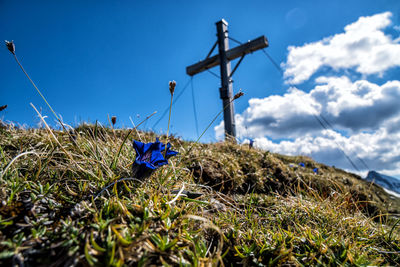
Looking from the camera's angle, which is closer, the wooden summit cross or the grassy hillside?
the grassy hillside

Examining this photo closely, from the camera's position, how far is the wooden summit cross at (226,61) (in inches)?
300

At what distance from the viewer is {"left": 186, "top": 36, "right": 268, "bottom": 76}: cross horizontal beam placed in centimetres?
761

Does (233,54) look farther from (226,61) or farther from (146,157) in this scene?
(146,157)

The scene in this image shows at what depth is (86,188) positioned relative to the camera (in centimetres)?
176

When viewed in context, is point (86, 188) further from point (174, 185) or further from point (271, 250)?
point (271, 250)

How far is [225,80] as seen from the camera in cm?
798

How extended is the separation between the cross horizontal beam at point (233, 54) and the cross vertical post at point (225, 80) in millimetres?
251

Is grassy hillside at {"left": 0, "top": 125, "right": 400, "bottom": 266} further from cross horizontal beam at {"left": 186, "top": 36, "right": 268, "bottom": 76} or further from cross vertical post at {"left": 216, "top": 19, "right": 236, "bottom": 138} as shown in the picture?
cross horizontal beam at {"left": 186, "top": 36, "right": 268, "bottom": 76}

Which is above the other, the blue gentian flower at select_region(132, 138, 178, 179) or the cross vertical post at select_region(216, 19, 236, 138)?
the cross vertical post at select_region(216, 19, 236, 138)

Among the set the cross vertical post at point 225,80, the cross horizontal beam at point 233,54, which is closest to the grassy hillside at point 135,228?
the cross vertical post at point 225,80

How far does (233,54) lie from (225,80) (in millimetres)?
936

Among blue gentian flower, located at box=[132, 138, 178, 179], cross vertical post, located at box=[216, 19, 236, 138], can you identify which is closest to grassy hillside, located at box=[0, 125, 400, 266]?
blue gentian flower, located at box=[132, 138, 178, 179]

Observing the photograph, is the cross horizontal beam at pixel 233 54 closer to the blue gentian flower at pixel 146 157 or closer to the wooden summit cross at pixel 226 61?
the wooden summit cross at pixel 226 61

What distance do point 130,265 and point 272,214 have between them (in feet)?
5.75
